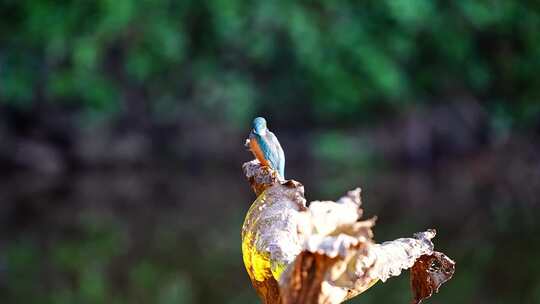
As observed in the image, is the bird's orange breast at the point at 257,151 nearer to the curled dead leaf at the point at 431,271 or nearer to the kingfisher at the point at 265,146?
the kingfisher at the point at 265,146

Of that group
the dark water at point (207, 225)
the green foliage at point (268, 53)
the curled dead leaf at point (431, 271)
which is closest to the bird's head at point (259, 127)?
the curled dead leaf at point (431, 271)

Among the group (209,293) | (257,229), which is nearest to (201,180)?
(209,293)

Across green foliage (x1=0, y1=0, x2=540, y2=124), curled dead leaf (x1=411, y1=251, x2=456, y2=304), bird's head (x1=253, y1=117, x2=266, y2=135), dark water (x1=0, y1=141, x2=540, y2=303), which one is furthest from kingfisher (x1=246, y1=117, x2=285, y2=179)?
green foliage (x1=0, y1=0, x2=540, y2=124)

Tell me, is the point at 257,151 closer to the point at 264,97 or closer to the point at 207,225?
the point at 207,225

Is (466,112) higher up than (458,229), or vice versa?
(466,112)

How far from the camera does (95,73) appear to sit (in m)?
9.23

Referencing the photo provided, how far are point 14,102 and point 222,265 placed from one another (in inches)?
194

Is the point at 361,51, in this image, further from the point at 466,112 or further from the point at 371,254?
the point at 371,254

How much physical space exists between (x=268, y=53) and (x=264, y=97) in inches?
24.7

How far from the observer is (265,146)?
83 cm

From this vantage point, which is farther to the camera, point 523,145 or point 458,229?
point 523,145

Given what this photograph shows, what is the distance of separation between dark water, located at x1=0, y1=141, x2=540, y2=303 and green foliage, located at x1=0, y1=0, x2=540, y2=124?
778 mm

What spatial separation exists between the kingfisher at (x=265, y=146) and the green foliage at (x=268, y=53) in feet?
25.2

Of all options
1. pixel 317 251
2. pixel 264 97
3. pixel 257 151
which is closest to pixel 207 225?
pixel 264 97
